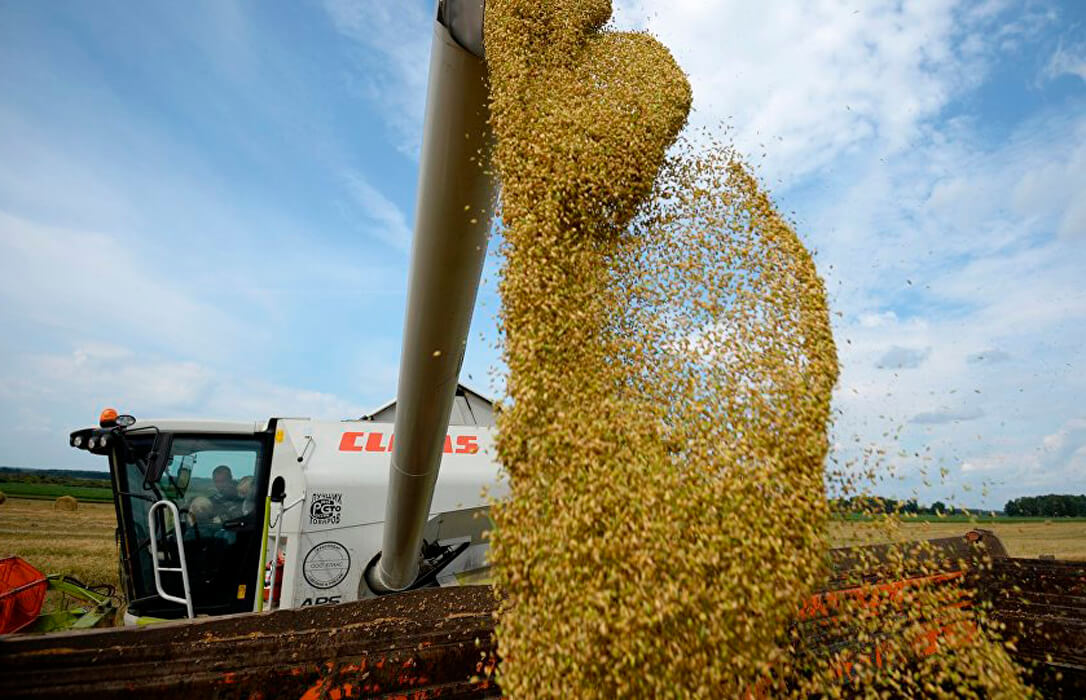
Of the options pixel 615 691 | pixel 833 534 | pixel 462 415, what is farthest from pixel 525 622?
pixel 462 415

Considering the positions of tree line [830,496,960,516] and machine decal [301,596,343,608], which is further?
machine decal [301,596,343,608]

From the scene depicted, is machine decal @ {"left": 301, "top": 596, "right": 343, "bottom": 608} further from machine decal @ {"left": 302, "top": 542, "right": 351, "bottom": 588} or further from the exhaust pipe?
the exhaust pipe

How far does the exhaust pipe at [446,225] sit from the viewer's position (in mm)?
2527

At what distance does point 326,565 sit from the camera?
13.4ft

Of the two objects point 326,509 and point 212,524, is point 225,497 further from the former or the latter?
point 326,509

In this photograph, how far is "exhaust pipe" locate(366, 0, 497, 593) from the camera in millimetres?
2527

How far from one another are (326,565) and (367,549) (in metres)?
0.28

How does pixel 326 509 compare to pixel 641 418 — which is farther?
pixel 326 509

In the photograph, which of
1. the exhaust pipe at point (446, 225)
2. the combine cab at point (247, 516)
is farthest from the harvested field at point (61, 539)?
the exhaust pipe at point (446, 225)

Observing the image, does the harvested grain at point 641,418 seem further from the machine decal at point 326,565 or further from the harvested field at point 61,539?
the harvested field at point 61,539

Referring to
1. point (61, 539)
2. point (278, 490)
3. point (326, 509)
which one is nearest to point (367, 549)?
point (326, 509)

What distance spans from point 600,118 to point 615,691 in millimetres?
1904

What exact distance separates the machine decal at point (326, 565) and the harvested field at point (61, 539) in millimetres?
5443

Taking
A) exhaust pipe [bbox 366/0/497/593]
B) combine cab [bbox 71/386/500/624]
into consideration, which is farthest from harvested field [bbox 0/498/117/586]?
exhaust pipe [bbox 366/0/497/593]
